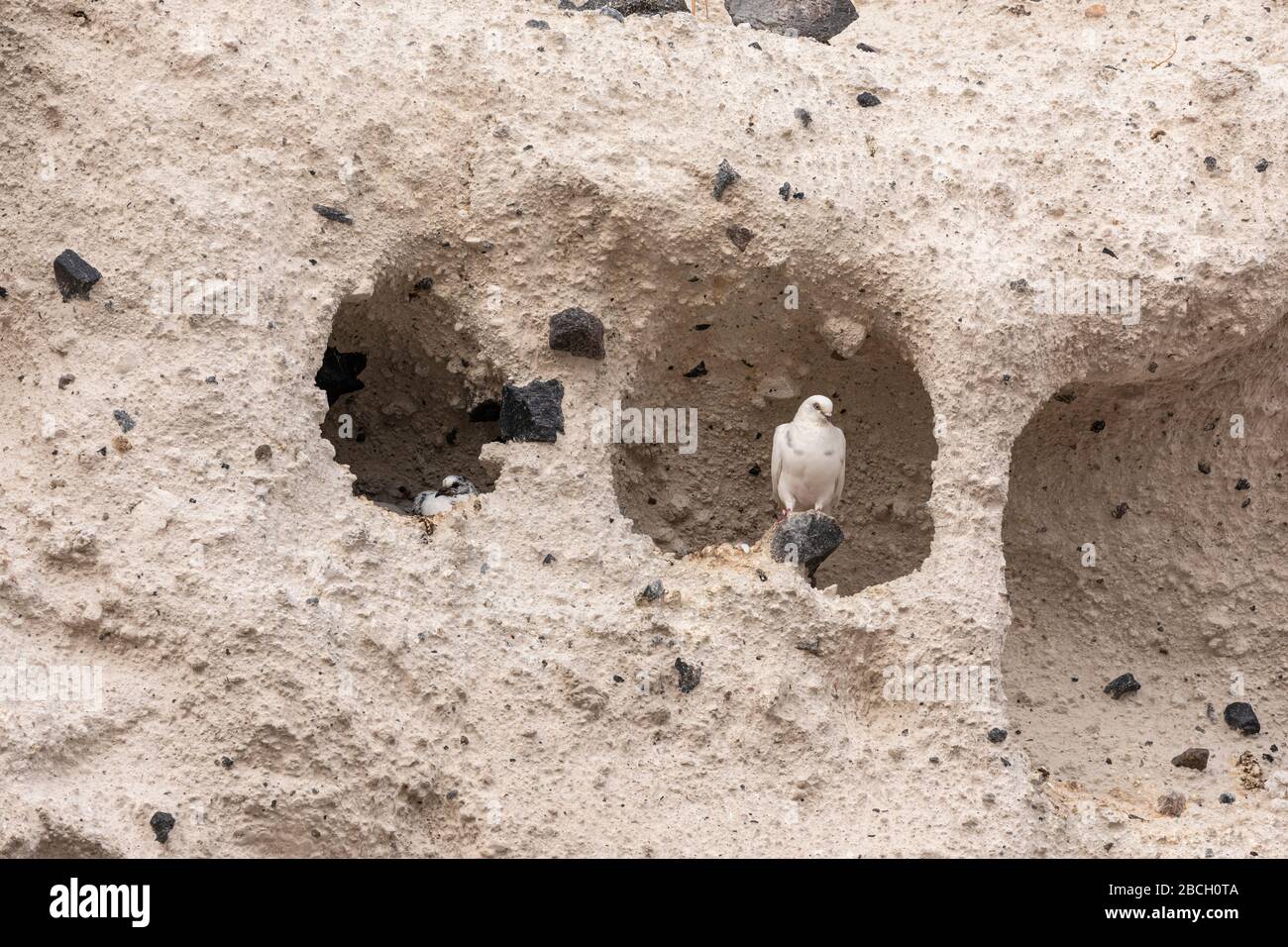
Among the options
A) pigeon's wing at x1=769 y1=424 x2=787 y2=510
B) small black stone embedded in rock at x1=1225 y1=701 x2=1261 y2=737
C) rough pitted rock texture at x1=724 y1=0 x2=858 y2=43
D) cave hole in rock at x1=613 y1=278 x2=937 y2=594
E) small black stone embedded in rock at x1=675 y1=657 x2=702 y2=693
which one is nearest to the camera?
small black stone embedded in rock at x1=675 y1=657 x2=702 y2=693

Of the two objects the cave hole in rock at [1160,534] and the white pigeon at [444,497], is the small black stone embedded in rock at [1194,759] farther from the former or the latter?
the white pigeon at [444,497]

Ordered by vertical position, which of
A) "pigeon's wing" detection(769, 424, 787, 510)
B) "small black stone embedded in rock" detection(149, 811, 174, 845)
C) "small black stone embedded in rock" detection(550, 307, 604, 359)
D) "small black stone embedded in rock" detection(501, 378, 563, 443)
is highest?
"small black stone embedded in rock" detection(550, 307, 604, 359)

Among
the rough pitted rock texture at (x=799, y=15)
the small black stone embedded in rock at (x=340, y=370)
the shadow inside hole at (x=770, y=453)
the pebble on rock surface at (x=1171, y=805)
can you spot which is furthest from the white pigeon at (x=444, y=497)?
the pebble on rock surface at (x=1171, y=805)

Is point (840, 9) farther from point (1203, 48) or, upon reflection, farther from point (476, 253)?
point (476, 253)

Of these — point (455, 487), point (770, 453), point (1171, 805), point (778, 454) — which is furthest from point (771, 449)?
point (1171, 805)

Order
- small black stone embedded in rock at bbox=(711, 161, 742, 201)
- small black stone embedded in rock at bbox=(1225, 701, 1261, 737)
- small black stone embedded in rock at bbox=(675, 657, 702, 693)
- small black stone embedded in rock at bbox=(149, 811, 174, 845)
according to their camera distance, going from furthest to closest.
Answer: small black stone embedded in rock at bbox=(1225, 701, 1261, 737)
small black stone embedded in rock at bbox=(711, 161, 742, 201)
small black stone embedded in rock at bbox=(675, 657, 702, 693)
small black stone embedded in rock at bbox=(149, 811, 174, 845)

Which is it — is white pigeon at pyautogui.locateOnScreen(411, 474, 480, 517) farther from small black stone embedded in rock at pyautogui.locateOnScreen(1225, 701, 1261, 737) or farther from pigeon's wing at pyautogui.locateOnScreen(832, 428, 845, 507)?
small black stone embedded in rock at pyautogui.locateOnScreen(1225, 701, 1261, 737)

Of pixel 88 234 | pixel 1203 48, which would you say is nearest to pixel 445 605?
pixel 88 234

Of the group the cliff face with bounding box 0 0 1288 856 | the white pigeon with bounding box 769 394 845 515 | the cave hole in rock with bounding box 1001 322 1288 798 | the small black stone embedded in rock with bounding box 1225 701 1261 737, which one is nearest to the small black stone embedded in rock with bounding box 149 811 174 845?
the cliff face with bounding box 0 0 1288 856
